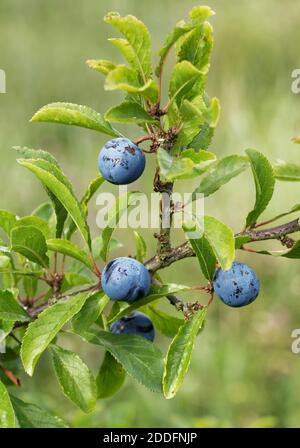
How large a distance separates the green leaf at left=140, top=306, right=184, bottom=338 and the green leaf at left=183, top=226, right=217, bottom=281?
6.2 inches

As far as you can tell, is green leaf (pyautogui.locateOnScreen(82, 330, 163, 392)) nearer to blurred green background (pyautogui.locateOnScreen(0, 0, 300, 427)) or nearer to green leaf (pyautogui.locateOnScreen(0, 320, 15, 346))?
green leaf (pyautogui.locateOnScreen(0, 320, 15, 346))

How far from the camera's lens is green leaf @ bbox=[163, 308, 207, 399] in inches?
33.2

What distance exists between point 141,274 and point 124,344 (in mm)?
134

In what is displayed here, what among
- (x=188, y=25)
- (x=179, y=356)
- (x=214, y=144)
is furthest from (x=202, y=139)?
(x=214, y=144)

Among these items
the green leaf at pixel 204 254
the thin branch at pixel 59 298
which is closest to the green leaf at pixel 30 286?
the thin branch at pixel 59 298

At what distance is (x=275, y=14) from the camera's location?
4570 mm

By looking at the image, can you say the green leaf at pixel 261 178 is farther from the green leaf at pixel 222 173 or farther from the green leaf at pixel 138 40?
the green leaf at pixel 138 40

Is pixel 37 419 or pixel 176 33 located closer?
pixel 176 33

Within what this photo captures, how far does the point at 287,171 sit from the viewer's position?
91cm

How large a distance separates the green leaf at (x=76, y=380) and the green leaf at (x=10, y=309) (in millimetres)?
82

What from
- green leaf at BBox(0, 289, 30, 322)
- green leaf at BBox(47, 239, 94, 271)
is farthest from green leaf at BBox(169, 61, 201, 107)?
green leaf at BBox(0, 289, 30, 322)

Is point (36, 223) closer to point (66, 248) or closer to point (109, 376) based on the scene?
point (66, 248)

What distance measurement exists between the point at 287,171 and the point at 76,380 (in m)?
0.38

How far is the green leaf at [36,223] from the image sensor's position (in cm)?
96
